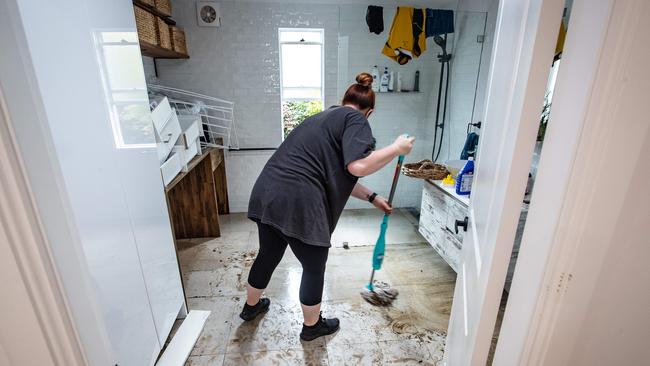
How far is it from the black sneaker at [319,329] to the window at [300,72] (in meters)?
1.98

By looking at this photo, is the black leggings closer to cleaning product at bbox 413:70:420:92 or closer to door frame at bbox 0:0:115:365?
door frame at bbox 0:0:115:365

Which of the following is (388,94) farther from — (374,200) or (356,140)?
(356,140)

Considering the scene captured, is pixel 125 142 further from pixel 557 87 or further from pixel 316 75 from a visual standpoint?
pixel 316 75

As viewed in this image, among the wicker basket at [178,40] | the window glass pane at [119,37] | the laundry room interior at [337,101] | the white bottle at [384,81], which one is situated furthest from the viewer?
the white bottle at [384,81]

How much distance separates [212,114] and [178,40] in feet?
2.28

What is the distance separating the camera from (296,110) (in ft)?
10.3

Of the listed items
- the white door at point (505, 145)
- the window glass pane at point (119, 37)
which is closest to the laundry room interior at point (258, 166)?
the window glass pane at point (119, 37)

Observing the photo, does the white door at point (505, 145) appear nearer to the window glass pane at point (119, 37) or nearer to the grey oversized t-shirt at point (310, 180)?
the grey oversized t-shirt at point (310, 180)

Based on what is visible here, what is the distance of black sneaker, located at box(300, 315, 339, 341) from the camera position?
159cm

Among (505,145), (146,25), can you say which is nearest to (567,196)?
(505,145)

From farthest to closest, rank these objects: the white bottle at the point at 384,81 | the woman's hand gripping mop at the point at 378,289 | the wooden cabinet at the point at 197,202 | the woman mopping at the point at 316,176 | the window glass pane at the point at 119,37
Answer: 1. the white bottle at the point at 384,81
2. the wooden cabinet at the point at 197,202
3. the woman's hand gripping mop at the point at 378,289
4. the woman mopping at the point at 316,176
5. the window glass pane at the point at 119,37

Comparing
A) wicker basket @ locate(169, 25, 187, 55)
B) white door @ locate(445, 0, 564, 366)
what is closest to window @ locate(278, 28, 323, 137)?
wicker basket @ locate(169, 25, 187, 55)

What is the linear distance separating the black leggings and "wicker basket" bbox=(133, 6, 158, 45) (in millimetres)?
1413

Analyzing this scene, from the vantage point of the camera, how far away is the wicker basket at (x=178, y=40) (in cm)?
239
